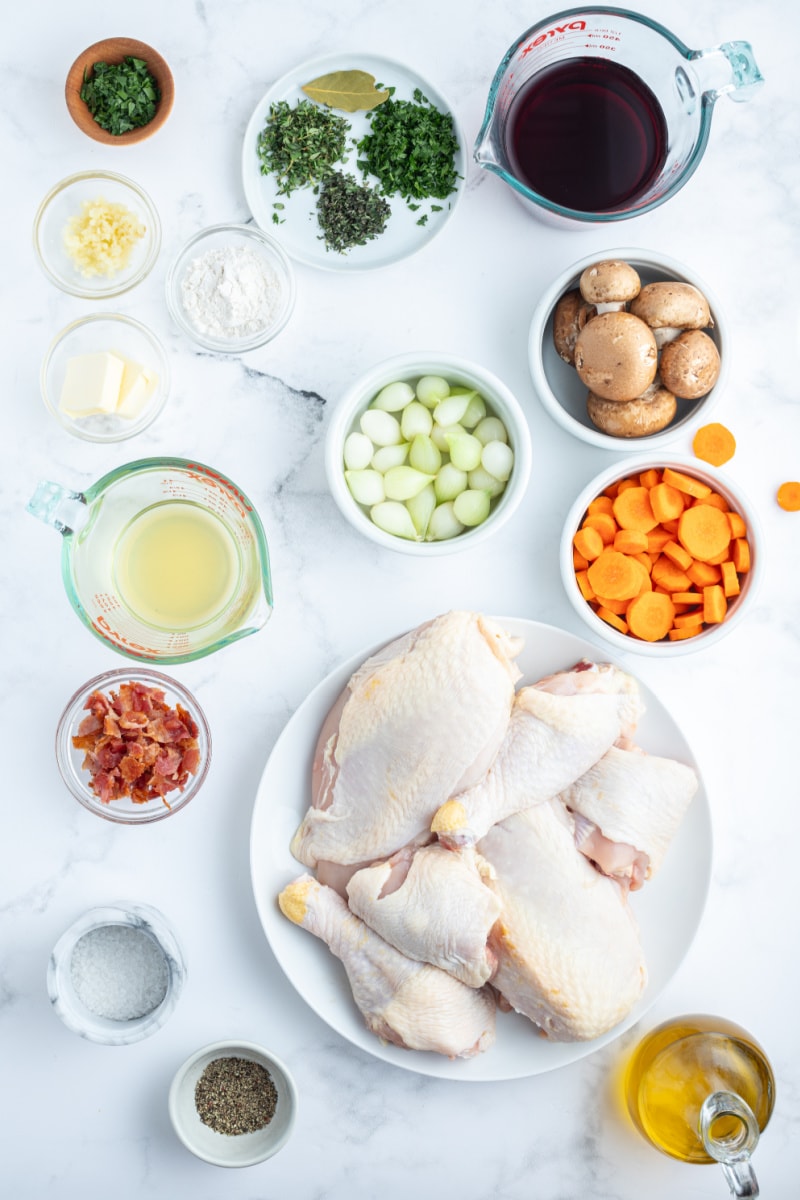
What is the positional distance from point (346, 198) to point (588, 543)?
70cm

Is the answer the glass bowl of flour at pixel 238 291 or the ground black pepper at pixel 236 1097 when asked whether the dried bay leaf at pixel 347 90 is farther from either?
the ground black pepper at pixel 236 1097

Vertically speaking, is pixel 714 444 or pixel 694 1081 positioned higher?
pixel 714 444

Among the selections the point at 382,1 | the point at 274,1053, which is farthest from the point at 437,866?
the point at 382,1

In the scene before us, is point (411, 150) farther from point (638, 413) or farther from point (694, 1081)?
point (694, 1081)

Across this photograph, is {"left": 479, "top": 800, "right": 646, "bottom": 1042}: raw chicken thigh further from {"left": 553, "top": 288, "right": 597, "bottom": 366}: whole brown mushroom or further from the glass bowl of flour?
the glass bowl of flour

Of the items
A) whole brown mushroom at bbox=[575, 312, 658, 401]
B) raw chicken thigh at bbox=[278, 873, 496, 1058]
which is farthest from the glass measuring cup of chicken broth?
whole brown mushroom at bbox=[575, 312, 658, 401]

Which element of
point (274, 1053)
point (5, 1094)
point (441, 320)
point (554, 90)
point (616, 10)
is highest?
point (616, 10)

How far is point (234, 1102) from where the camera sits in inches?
59.7

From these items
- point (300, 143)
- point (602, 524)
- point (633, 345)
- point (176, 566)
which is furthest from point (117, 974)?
point (300, 143)

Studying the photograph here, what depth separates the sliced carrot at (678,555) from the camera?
4.91ft

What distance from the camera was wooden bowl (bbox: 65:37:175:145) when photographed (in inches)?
59.7

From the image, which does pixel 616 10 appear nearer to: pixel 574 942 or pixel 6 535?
pixel 6 535

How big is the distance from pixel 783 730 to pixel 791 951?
1.28ft

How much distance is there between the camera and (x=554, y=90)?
1502mm
